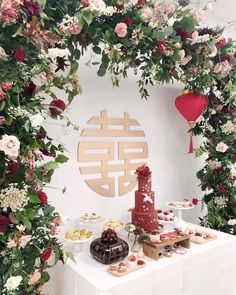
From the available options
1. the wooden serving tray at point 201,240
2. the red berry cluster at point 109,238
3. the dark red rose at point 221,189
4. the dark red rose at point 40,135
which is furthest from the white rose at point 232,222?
the dark red rose at point 40,135

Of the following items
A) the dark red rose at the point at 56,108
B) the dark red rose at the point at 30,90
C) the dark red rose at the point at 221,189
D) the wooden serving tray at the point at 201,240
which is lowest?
the wooden serving tray at the point at 201,240

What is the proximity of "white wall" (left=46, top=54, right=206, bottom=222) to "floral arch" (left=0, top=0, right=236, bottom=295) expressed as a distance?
1.63ft

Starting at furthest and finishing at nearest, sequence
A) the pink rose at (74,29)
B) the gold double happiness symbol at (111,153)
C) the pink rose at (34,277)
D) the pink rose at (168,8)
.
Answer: the gold double happiness symbol at (111,153) < the pink rose at (168,8) < the pink rose at (74,29) < the pink rose at (34,277)

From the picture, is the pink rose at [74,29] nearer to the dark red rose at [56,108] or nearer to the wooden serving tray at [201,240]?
the dark red rose at [56,108]

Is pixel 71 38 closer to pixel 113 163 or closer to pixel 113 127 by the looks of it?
pixel 113 127

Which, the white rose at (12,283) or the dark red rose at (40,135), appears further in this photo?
the dark red rose at (40,135)

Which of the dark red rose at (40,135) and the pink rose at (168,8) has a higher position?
the pink rose at (168,8)

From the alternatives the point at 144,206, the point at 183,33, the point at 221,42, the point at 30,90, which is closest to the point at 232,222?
the point at 144,206

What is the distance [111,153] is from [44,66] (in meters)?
1.06

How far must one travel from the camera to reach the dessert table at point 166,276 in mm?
1392

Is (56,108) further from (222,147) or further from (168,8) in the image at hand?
(222,147)

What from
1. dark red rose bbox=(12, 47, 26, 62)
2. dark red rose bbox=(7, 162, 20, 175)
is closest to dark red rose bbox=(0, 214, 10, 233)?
dark red rose bbox=(7, 162, 20, 175)

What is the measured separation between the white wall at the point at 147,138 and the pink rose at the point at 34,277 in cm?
70

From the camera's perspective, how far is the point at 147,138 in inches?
92.7
